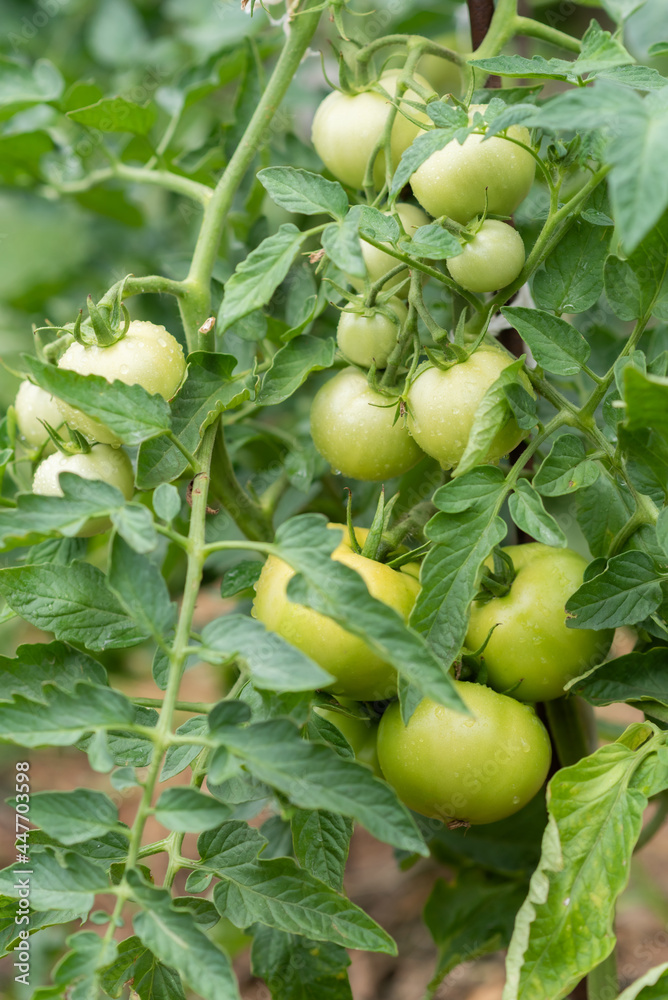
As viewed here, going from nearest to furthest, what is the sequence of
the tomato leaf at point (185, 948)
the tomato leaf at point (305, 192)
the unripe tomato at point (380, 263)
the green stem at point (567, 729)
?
1. the tomato leaf at point (185, 948)
2. the tomato leaf at point (305, 192)
3. the unripe tomato at point (380, 263)
4. the green stem at point (567, 729)

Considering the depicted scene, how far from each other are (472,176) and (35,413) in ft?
1.11

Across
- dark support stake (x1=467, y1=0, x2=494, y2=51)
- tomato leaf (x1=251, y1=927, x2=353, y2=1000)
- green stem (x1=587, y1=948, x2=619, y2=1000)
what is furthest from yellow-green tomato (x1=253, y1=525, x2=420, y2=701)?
dark support stake (x1=467, y1=0, x2=494, y2=51)

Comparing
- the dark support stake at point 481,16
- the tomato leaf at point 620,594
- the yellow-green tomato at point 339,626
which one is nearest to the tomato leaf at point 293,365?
the yellow-green tomato at point 339,626

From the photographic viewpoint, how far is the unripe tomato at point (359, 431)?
571mm

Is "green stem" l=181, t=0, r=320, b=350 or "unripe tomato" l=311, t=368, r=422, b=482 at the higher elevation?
"green stem" l=181, t=0, r=320, b=350

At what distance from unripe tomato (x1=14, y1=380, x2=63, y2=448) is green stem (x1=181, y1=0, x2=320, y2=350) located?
0.11 metres

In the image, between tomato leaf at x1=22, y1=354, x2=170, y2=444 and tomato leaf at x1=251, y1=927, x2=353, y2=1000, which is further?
tomato leaf at x1=251, y1=927, x2=353, y2=1000

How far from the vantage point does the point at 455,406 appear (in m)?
0.51

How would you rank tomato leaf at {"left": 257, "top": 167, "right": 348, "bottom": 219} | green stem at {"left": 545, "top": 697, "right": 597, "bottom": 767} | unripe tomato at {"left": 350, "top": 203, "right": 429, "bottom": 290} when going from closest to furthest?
1. tomato leaf at {"left": 257, "top": 167, "right": 348, "bottom": 219}
2. unripe tomato at {"left": 350, "top": 203, "right": 429, "bottom": 290}
3. green stem at {"left": 545, "top": 697, "right": 597, "bottom": 767}

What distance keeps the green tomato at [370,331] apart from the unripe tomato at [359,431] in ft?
0.07

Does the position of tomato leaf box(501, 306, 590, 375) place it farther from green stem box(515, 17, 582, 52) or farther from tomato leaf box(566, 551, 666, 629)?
green stem box(515, 17, 582, 52)

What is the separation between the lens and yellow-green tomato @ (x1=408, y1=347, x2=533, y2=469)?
0.51 metres

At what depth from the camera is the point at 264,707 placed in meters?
0.45

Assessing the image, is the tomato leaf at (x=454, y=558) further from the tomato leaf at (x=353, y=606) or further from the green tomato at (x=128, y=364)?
the green tomato at (x=128, y=364)
